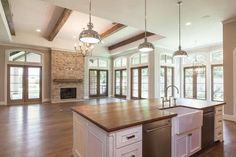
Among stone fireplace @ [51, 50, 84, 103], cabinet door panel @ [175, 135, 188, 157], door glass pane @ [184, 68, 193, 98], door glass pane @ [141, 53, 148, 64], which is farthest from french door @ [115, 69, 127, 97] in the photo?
cabinet door panel @ [175, 135, 188, 157]

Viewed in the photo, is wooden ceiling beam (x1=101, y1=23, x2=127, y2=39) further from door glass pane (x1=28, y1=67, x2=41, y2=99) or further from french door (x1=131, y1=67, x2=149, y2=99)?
door glass pane (x1=28, y1=67, x2=41, y2=99)

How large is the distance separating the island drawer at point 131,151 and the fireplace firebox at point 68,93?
8280mm

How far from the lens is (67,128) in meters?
4.07

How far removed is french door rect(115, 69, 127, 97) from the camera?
34.5 ft

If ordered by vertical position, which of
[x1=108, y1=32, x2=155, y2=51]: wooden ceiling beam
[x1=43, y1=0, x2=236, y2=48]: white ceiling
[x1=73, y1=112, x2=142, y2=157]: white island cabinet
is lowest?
[x1=73, y1=112, x2=142, y2=157]: white island cabinet

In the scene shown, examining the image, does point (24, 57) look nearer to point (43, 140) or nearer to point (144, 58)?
point (43, 140)

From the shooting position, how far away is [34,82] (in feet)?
28.1

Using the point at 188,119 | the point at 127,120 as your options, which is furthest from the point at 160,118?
the point at 188,119

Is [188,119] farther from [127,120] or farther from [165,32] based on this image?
[165,32]

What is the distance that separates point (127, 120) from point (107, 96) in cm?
964

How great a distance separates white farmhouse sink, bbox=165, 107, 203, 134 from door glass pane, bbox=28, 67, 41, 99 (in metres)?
8.35

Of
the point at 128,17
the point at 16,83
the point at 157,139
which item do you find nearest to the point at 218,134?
the point at 157,139

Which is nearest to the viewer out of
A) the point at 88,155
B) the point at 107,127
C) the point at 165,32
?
the point at 107,127

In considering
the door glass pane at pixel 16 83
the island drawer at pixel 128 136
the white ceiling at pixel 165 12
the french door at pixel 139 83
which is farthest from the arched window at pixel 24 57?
the island drawer at pixel 128 136
